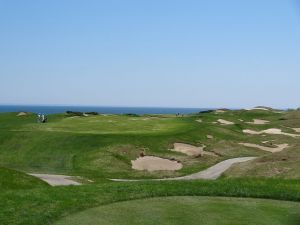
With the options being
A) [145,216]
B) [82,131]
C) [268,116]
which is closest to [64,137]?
[82,131]

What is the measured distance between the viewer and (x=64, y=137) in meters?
44.1

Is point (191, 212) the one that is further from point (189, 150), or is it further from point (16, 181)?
point (189, 150)

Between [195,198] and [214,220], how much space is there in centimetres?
301

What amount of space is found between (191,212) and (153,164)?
1108 inches

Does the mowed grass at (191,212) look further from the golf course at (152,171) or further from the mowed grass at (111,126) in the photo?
the mowed grass at (111,126)

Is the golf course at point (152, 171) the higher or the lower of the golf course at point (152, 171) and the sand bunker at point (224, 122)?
the lower

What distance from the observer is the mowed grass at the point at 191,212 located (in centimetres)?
1241

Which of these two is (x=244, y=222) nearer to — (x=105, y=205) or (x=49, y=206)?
(x=105, y=205)

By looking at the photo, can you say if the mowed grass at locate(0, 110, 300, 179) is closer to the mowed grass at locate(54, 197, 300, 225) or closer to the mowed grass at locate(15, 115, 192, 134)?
the mowed grass at locate(15, 115, 192, 134)

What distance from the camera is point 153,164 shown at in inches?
1631

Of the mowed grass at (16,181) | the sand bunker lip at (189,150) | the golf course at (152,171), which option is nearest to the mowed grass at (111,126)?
the golf course at (152,171)

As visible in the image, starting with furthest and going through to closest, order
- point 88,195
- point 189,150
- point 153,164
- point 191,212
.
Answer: point 189,150 < point 153,164 < point 88,195 < point 191,212

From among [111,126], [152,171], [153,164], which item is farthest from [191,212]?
[111,126]

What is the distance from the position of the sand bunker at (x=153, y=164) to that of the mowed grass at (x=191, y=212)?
82.2 ft
